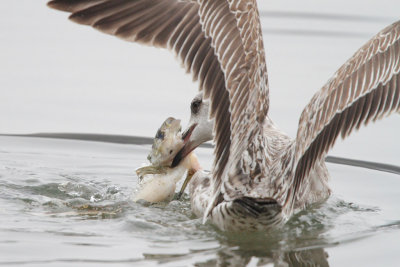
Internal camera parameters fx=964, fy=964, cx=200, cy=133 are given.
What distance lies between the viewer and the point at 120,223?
7.93 meters

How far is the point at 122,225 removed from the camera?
7.87 meters

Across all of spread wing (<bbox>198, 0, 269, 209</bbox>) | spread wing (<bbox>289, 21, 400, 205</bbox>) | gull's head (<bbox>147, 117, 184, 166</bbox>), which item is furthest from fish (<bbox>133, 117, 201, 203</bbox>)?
spread wing (<bbox>289, 21, 400, 205</bbox>)

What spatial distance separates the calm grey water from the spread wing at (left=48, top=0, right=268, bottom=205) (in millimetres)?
1141

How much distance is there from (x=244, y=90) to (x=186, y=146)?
1.58 m

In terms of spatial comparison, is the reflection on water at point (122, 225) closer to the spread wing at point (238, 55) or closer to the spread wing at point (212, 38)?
the spread wing at point (238, 55)

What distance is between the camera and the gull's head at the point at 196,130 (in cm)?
891

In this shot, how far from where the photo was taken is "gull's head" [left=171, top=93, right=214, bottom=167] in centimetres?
891

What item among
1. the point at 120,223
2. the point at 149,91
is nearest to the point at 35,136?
the point at 149,91

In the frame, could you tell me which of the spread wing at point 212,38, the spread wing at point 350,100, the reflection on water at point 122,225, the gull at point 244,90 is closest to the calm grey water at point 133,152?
the reflection on water at point 122,225

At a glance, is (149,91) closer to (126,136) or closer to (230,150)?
(126,136)

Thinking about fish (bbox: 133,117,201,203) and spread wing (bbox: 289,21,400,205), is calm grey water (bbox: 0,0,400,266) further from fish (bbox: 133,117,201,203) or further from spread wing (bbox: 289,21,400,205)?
spread wing (bbox: 289,21,400,205)

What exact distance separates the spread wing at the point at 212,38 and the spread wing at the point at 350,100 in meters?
0.49

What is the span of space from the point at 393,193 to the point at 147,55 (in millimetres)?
4916

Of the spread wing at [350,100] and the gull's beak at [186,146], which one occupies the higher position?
the spread wing at [350,100]
